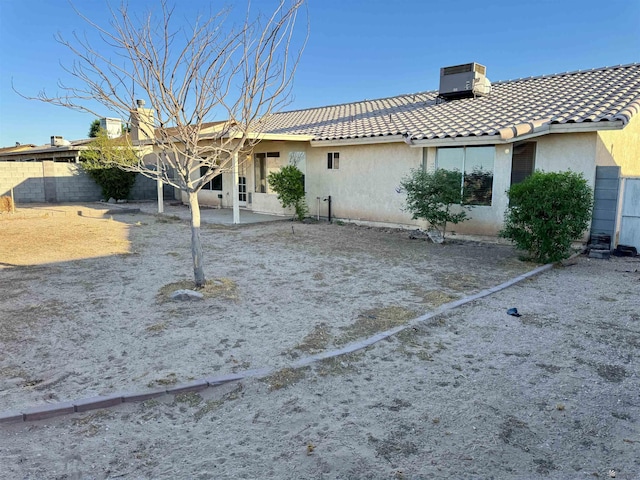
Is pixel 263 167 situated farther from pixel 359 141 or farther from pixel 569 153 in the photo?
pixel 569 153

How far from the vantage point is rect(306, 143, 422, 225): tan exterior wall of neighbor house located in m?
12.4

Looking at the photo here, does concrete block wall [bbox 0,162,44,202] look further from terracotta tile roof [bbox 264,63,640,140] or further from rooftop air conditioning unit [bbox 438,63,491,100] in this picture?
rooftop air conditioning unit [bbox 438,63,491,100]

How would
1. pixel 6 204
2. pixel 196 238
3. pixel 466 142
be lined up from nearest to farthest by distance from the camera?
pixel 196 238 → pixel 466 142 → pixel 6 204

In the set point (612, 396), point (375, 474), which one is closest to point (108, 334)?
point (375, 474)

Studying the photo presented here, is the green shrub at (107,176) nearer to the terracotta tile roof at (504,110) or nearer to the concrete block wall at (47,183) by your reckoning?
the concrete block wall at (47,183)

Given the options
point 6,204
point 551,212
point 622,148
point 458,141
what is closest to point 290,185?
point 458,141

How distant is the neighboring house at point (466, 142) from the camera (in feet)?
30.8

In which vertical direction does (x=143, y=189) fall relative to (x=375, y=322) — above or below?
above

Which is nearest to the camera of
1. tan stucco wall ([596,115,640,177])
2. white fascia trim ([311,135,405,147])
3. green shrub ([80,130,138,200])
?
tan stucco wall ([596,115,640,177])

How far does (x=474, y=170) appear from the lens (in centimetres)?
1055

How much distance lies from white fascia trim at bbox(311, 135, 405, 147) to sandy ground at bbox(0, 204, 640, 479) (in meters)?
5.20

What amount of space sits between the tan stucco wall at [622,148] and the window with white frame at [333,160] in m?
7.21

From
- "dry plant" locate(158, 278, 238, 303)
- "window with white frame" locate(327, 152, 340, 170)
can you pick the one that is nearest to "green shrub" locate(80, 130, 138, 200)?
"window with white frame" locate(327, 152, 340, 170)

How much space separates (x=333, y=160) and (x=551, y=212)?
7760 millimetres
